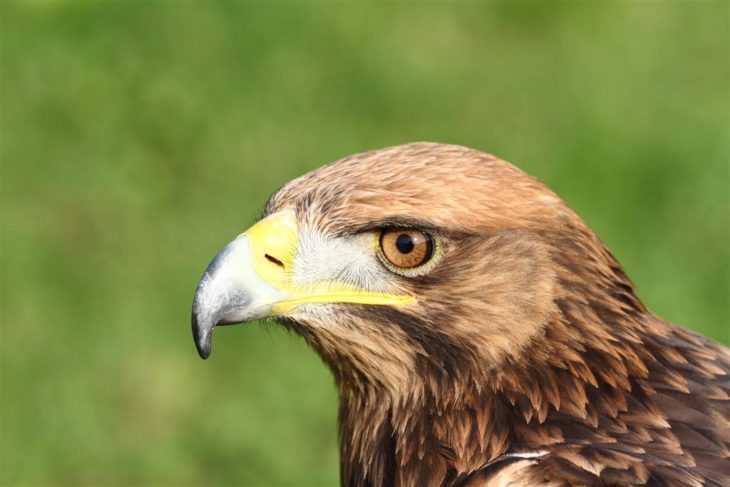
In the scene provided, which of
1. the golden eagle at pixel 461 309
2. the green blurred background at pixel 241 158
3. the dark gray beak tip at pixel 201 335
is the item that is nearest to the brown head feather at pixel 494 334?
the golden eagle at pixel 461 309

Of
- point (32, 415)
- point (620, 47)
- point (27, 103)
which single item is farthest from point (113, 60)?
point (620, 47)

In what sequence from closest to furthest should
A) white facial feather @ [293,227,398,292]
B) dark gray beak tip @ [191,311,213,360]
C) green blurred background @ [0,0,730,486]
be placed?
dark gray beak tip @ [191,311,213,360] < white facial feather @ [293,227,398,292] < green blurred background @ [0,0,730,486]

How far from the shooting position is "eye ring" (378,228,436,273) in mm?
A: 3344

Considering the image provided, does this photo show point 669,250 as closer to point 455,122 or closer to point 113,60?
point 455,122

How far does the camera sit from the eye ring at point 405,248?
11.0 feet

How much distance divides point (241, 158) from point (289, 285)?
4385 mm

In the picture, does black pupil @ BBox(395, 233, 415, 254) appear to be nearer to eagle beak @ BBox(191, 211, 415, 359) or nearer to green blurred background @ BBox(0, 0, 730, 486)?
eagle beak @ BBox(191, 211, 415, 359)

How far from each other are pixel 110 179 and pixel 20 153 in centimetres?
66

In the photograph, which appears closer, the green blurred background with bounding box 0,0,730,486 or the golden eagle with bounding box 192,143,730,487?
the golden eagle with bounding box 192,143,730,487

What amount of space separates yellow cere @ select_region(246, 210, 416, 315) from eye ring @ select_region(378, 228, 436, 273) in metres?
0.09

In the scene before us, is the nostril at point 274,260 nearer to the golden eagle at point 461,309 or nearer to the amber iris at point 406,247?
the golden eagle at point 461,309

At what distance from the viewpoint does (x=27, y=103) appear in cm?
802

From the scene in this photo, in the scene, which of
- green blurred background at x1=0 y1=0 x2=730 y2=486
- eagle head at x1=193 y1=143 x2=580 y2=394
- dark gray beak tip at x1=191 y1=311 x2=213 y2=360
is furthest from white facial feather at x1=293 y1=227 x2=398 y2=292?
green blurred background at x1=0 y1=0 x2=730 y2=486

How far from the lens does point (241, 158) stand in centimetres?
770
